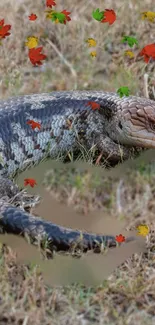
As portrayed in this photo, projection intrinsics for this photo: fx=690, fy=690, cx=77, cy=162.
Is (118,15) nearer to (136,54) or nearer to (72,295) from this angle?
(136,54)

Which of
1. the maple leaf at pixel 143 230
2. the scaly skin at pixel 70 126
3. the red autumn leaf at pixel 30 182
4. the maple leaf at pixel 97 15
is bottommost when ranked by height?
the maple leaf at pixel 143 230

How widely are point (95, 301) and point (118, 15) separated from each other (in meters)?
4.38

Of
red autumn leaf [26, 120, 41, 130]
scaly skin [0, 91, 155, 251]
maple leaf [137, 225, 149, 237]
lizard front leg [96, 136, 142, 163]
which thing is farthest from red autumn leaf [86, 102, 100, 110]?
maple leaf [137, 225, 149, 237]

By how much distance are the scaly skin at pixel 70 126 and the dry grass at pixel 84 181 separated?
1.40 ft

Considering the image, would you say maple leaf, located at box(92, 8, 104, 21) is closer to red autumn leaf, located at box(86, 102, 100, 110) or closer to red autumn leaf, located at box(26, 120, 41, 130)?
red autumn leaf, located at box(86, 102, 100, 110)

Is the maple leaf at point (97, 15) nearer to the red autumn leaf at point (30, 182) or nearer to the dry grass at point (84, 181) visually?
the dry grass at point (84, 181)

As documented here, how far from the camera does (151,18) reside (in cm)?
677

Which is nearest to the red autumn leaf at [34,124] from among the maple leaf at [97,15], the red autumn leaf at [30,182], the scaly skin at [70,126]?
the scaly skin at [70,126]

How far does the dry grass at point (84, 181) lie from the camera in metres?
4.05

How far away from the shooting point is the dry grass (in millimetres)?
4051

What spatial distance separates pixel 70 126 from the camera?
20.3 feet

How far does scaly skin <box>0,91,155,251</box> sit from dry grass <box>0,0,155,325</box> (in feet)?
1.40

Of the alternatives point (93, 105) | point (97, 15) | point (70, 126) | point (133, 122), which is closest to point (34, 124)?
point (70, 126)

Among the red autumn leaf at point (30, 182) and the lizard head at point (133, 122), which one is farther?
the lizard head at point (133, 122)
